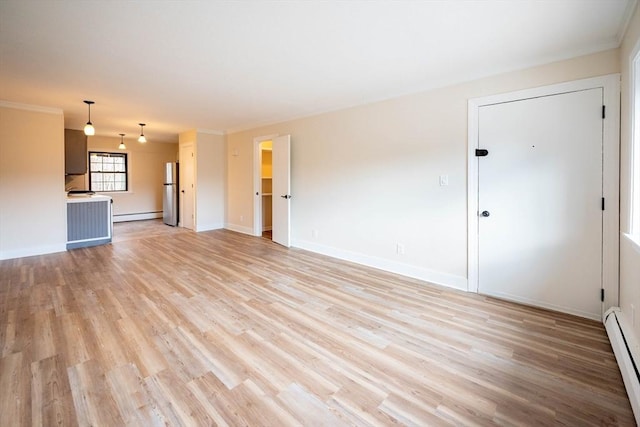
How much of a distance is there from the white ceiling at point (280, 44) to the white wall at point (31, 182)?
1.94ft

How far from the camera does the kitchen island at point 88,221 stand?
538 cm

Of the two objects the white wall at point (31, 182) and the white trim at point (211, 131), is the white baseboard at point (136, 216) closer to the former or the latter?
Answer: the white wall at point (31, 182)

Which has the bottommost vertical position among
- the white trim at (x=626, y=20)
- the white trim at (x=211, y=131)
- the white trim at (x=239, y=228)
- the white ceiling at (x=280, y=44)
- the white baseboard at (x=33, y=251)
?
the white baseboard at (x=33, y=251)

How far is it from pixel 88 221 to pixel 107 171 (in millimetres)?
3647

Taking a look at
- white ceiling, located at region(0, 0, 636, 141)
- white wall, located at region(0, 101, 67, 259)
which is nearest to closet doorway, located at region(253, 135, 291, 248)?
white ceiling, located at region(0, 0, 636, 141)

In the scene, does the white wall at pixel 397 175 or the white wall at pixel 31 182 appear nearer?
the white wall at pixel 397 175

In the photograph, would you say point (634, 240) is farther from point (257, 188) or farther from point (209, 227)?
point (209, 227)

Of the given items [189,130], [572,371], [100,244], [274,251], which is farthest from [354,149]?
[100,244]

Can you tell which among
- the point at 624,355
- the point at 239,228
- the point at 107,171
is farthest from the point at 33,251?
the point at 624,355

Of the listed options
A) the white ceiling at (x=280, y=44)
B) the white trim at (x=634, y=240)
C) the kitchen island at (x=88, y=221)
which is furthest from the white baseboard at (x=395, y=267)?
the kitchen island at (x=88, y=221)

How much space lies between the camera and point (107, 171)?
27.9 feet

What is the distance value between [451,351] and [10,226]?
21.0 feet

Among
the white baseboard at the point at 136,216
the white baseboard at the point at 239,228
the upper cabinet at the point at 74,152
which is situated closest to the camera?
the upper cabinet at the point at 74,152

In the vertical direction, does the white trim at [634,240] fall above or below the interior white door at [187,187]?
below
